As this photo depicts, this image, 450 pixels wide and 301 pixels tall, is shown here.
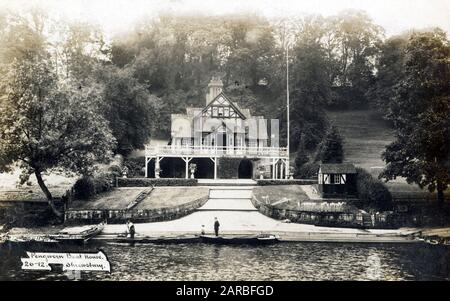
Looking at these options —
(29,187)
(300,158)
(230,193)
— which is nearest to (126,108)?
(230,193)

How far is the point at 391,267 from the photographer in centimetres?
1764

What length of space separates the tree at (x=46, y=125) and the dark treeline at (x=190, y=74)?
0.05 metres

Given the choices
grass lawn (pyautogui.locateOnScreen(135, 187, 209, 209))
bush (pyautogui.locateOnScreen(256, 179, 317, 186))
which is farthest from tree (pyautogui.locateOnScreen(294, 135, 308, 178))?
grass lawn (pyautogui.locateOnScreen(135, 187, 209, 209))

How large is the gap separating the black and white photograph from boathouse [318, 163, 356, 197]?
0.53ft

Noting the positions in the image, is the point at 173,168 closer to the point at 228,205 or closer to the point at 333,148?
the point at 228,205

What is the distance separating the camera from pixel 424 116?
2031 centimetres

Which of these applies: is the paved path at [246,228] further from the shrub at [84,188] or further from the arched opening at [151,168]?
the arched opening at [151,168]

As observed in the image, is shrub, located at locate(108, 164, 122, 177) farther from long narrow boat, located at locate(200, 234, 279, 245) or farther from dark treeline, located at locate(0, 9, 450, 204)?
Result: long narrow boat, located at locate(200, 234, 279, 245)

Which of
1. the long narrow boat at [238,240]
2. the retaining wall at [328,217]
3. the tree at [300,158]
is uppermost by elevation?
the tree at [300,158]

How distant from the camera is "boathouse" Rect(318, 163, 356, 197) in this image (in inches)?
1082

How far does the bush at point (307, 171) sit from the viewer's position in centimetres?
3216

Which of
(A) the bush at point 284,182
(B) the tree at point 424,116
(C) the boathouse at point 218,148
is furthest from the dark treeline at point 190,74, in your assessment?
(A) the bush at point 284,182

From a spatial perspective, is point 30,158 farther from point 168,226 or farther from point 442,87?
point 442,87

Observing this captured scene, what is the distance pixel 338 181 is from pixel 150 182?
10830mm
